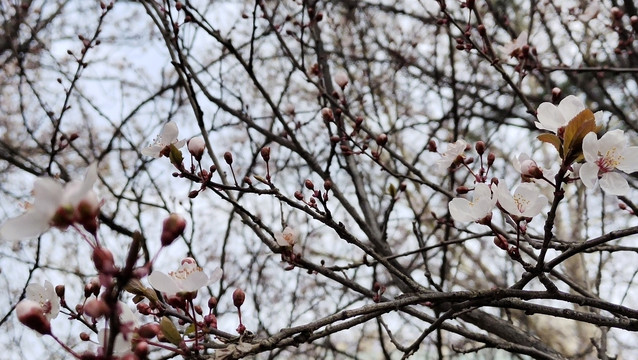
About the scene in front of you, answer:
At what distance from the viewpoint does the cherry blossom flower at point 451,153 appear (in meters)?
1.43

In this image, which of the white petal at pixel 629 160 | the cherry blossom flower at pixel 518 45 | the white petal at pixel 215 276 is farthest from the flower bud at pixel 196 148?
the cherry blossom flower at pixel 518 45

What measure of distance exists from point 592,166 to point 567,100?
150mm

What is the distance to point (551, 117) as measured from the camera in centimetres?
104

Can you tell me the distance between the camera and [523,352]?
1510mm

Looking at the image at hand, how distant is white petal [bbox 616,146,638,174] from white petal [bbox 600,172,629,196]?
0.8 inches

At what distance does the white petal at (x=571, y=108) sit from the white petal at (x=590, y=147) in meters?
0.09

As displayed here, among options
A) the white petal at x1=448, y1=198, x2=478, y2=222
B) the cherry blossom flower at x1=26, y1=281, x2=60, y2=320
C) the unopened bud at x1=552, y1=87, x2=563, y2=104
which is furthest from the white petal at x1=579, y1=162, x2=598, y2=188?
the cherry blossom flower at x1=26, y1=281, x2=60, y2=320

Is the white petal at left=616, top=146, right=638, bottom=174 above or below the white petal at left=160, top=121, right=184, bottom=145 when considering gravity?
below

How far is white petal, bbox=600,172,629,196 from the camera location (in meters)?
1.06

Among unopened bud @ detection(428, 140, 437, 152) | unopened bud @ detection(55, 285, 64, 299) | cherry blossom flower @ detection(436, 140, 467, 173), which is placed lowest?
unopened bud @ detection(55, 285, 64, 299)

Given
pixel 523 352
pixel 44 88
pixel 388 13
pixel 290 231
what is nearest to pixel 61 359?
pixel 44 88

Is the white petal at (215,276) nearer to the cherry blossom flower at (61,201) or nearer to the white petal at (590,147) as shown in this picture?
the cherry blossom flower at (61,201)

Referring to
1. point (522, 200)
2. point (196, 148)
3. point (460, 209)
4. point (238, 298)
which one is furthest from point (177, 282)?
point (522, 200)

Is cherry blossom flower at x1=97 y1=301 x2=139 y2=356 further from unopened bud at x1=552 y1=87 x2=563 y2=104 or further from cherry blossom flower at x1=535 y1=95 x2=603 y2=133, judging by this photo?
unopened bud at x1=552 y1=87 x2=563 y2=104
